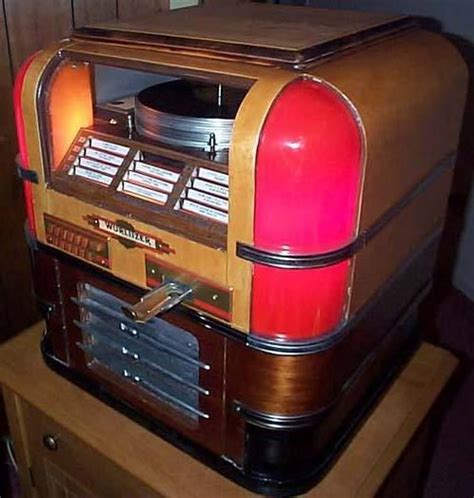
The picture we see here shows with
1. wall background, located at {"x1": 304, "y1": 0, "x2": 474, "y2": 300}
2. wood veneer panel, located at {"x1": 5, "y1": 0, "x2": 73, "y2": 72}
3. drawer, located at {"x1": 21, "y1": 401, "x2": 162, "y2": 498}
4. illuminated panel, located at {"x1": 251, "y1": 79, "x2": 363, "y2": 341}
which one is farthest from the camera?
wall background, located at {"x1": 304, "y1": 0, "x2": 474, "y2": 300}

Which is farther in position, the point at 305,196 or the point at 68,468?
the point at 68,468

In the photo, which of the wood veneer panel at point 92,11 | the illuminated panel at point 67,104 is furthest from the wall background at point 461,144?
the illuminated panel at point 67,104

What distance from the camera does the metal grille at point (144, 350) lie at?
2.86 feet

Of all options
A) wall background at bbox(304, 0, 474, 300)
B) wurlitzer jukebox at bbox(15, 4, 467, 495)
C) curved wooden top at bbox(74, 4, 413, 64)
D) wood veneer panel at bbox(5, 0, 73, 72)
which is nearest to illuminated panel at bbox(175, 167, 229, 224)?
wurlitzer jukebox at bbox(15, 4, 467, 495)

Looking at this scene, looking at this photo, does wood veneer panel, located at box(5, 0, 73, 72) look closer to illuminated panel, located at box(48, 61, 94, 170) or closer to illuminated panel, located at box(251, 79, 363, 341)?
illuminated panel, located at box(48, 61, 94, 170)

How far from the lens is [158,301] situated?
770 mm

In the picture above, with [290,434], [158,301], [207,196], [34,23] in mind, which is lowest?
[290,434]

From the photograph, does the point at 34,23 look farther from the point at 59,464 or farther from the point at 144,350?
the point at 59,464

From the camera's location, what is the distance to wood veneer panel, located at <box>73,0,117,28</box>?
129 centimetres

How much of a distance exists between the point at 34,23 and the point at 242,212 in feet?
2.51

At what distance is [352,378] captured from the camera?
34.9 inches

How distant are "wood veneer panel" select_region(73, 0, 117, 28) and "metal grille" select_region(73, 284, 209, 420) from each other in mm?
626

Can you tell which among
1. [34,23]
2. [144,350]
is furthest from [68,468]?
[34,23]

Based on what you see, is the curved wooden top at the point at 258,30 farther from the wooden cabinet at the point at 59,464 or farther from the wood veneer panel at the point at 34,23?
the wooden cabinet at the point at 59,464
